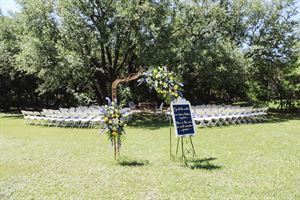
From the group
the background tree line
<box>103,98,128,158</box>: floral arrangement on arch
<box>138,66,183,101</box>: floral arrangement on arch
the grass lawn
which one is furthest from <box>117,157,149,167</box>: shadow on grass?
the background tree line

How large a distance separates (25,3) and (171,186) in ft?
55.7

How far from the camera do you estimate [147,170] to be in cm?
658

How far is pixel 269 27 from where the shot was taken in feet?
74.8

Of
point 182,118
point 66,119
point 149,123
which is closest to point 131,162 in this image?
point 182,118

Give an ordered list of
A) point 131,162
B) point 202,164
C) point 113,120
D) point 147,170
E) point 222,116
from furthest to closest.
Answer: point 222,116 → point 131,162 → point 113,120 → point 202,164 → point 147,170

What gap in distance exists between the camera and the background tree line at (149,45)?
58.2 ft

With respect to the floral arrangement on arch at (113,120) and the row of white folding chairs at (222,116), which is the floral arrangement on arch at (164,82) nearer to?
the floral arrangement on arch at (113,120)

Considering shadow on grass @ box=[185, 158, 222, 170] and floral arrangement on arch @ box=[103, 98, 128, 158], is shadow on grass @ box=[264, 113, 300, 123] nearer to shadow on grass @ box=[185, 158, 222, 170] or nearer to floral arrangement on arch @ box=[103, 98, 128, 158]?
shadow on grass @ box=[185, 158, 222, 170]

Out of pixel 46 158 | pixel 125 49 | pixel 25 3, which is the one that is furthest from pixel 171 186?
pixel 25 3

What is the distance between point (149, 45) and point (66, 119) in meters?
6.80

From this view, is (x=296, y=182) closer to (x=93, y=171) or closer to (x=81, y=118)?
(x=93, y=171)

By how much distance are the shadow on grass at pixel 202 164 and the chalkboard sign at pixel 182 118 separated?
711 mm

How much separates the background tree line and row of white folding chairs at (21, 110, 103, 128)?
3.13m

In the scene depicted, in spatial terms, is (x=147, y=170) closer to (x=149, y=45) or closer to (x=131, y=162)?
(x=131, y=162)
